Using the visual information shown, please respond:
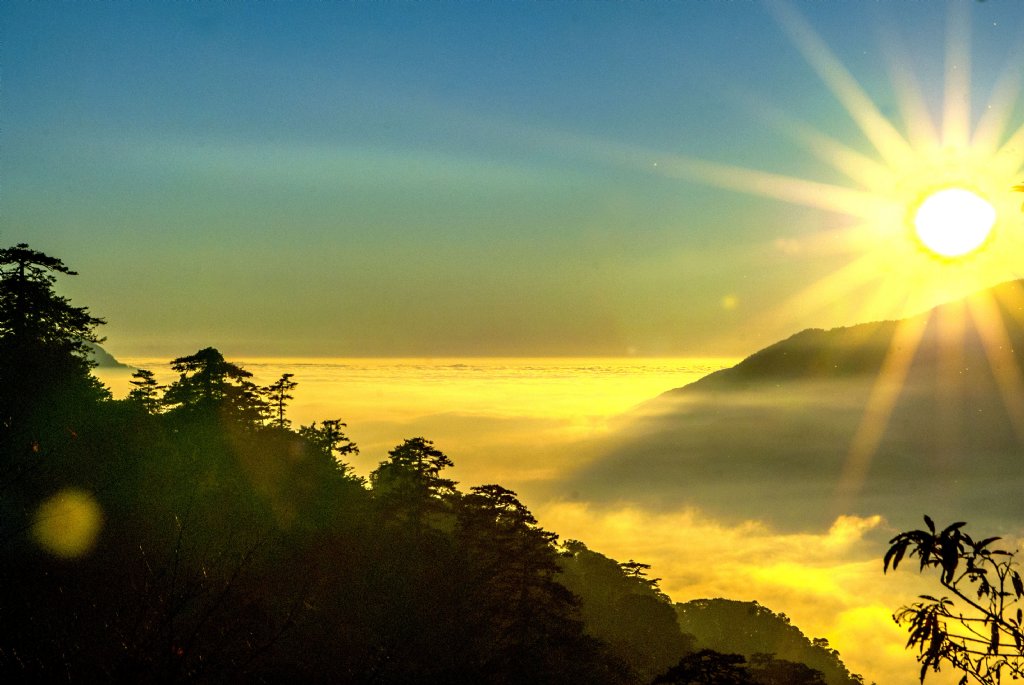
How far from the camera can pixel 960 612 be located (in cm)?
1026

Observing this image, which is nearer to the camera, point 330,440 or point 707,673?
point 707,673

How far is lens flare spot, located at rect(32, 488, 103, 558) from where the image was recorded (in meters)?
40.8

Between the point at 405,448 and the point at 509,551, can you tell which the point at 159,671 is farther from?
the point at 405,448

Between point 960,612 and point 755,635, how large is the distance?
373 feet

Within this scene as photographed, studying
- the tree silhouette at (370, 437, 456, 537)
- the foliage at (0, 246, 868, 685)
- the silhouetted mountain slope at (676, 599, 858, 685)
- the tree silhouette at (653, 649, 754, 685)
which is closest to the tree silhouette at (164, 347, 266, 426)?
the foliage at (0, 246, 868, 685)

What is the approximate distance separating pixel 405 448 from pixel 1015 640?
163ft

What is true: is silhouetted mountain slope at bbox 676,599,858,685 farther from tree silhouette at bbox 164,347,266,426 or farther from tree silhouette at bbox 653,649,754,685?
tree silhouette at bbox 653,649,754,685

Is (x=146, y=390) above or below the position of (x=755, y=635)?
below

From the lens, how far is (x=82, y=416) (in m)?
52.3

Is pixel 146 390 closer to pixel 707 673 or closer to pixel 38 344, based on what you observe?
pixel 38 344

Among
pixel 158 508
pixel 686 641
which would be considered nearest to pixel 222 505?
pixel 158 508

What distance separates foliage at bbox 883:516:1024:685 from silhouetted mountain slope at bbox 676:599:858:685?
102 metres

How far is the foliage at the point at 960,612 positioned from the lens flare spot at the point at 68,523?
41273 mm

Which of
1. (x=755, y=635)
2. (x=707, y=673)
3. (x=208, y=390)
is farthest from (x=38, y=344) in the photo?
(x=755, y=635)
